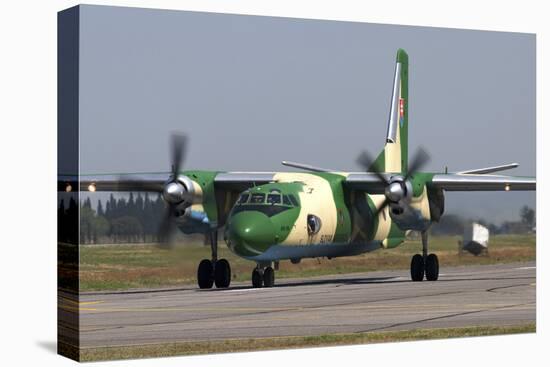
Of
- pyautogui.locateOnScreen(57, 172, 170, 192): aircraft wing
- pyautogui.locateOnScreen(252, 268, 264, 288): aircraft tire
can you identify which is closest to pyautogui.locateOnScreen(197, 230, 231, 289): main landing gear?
pyautogui.locateOnScreen(252, 268, 264, 288): aircraft tire

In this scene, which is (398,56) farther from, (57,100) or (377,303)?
(57,100)

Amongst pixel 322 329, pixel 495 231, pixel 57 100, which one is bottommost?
pixel 322 329

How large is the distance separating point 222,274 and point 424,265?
4.25 meters

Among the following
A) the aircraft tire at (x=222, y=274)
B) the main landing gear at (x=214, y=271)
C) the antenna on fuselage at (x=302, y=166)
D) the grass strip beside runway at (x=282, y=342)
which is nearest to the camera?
the grass strip beside runway at (x=282, y=342)

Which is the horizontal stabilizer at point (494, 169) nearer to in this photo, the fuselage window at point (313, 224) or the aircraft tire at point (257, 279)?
the fuselage window at point (313, 224)

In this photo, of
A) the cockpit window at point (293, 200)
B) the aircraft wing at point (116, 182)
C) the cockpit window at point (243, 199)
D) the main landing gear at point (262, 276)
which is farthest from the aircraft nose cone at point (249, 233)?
the aircraft wing at point (116, 182)

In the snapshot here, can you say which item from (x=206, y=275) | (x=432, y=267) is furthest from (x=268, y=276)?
(x=432, y=267)

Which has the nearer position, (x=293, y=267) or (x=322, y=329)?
(x=322, y=329)

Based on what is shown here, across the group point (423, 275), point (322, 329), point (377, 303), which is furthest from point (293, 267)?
point (322, 329)

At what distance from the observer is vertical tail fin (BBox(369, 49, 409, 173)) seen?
21.8 metres

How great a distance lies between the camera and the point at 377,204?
91.6 ft

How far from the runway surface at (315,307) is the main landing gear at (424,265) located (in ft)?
0.65

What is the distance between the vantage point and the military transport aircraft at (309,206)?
24.8 metres

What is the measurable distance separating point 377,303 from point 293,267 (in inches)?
192
